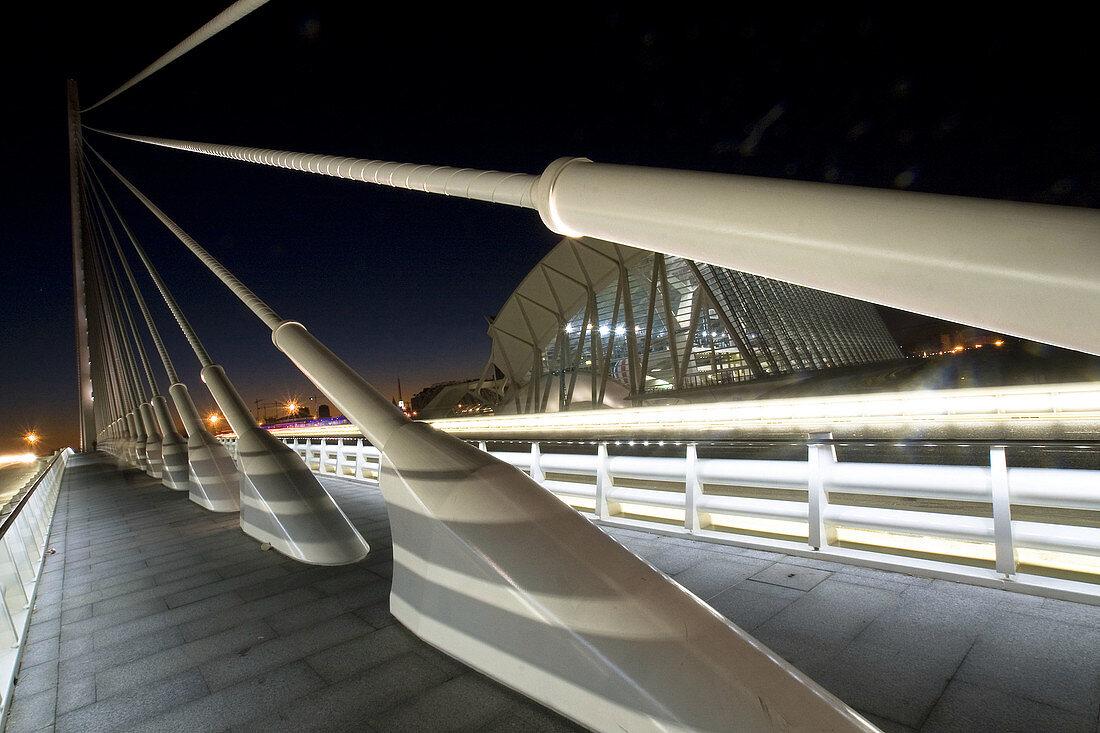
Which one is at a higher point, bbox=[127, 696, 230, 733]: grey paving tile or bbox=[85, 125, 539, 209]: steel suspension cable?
bbox=[85, 125, 539, 209]: steel suspension cable

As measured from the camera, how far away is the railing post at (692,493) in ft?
19.3

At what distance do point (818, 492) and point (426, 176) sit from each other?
3903mm

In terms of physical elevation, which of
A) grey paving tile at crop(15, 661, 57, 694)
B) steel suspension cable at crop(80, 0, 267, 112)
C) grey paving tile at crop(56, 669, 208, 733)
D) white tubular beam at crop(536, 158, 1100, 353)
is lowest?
grey paving tile at crop(15, 661, 57, 694)

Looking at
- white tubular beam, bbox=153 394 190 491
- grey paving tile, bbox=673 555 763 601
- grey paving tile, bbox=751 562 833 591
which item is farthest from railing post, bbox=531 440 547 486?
white tubular beam, bbox=153 394 190 491

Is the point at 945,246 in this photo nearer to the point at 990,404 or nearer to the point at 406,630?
the point at 406,630

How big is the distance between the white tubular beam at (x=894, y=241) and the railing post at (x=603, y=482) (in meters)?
5.02

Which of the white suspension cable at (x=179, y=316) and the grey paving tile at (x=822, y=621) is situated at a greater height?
the white suspension cable at (x=179, y=316)

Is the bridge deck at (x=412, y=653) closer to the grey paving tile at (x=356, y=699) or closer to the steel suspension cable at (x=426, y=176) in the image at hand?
the grey paving tile at (x=356, y=699)

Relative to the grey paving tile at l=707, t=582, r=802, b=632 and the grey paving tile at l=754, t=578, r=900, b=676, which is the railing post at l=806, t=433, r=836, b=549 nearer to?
the grey paving tile at l=754, t=578, r=900, b=676

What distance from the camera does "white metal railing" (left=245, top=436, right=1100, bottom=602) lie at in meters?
3.77

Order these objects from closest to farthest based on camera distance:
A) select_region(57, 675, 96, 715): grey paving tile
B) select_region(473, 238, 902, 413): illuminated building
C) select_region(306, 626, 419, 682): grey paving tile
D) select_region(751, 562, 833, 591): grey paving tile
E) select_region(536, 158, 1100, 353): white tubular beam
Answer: select_region(536, 158, 1100, 353): white tubular beam
select_region(57, 675, 96, 715): grey paving tile
select_region(306, 626, 419, 682): grey paving tile
select_region(751, 562, 833, 591): grey paving tile
select_region(473, 238, 902, 413): illuminated building

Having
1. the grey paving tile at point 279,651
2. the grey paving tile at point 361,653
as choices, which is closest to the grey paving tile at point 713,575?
the grey paving tile at point 361,653

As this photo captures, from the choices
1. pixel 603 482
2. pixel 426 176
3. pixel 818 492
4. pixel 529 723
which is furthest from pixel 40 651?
pixel 818 492

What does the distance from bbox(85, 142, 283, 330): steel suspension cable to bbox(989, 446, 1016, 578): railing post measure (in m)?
5.89
